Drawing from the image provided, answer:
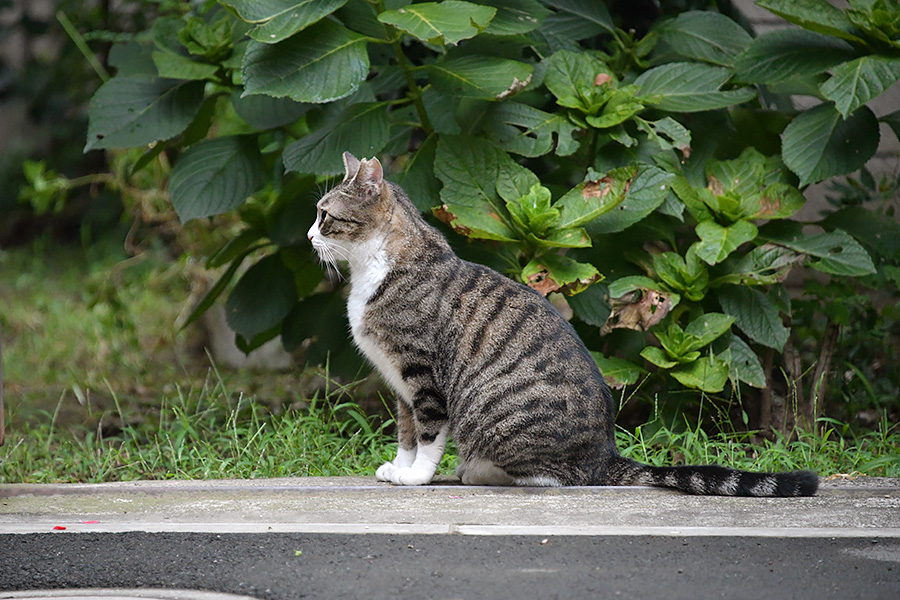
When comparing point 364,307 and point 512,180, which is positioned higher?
point 512,180

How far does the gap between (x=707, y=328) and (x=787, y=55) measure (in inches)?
45.1

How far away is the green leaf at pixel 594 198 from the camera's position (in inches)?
134

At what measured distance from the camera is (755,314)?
369 centimetres

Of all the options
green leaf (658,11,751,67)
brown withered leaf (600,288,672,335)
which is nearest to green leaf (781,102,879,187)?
green leaf (658,11,751,67)

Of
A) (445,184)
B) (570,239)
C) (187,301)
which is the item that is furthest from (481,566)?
(187,301)

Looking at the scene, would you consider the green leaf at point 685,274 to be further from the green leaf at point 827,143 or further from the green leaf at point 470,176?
the green leaf at point 470,176

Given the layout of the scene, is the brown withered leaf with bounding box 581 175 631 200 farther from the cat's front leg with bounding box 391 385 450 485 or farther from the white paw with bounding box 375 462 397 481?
the white paw with bounding box 375 462 397 481

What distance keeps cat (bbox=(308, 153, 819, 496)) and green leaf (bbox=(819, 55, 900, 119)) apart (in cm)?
132

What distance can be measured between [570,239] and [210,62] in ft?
5.58

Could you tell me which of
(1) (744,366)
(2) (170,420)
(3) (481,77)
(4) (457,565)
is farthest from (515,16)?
(2) (170,420)

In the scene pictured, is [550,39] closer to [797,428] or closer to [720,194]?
[720,194]

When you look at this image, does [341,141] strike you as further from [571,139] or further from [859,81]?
[859,81]

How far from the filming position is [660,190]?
11.5 ft

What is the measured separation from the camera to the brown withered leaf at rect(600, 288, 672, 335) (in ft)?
11.6
